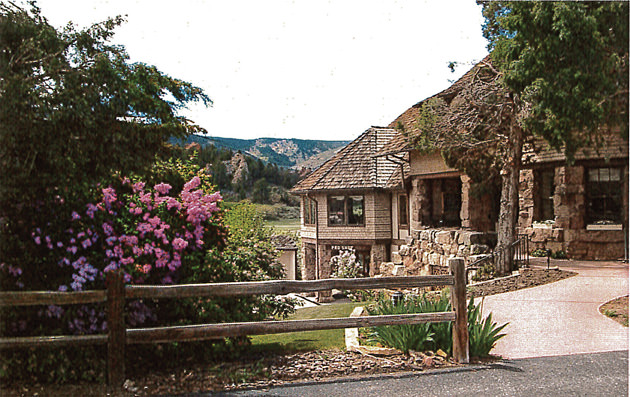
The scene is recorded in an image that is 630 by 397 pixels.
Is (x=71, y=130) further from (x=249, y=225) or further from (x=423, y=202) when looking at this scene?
(x=423, y=202)

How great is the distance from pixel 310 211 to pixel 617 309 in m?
19.5

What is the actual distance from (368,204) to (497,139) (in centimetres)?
1100

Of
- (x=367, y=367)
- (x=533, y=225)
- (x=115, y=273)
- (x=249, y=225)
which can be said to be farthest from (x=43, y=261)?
(x=533, y=225)

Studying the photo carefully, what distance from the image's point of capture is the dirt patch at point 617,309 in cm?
977

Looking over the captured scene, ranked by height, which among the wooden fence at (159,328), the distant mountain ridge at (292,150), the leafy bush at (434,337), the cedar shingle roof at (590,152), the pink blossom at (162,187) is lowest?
the leafy bush at (434,337)

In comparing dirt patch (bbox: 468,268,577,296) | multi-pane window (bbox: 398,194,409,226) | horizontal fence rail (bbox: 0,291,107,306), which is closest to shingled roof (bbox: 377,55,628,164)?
dirt patch (bbox: 468,268,577,296)

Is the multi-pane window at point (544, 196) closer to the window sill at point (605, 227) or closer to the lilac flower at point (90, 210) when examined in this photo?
the window sill at point (605, 227)

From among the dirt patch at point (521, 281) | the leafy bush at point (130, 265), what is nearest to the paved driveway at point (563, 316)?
the dirt patch at point (521, 281)

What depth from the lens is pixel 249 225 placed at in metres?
14.8

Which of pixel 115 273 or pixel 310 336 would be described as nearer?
pixel 115 273

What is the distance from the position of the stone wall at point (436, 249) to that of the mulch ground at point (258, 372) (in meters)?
10.2

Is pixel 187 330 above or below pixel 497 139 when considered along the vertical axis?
below

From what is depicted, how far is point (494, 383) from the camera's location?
19.7 feet

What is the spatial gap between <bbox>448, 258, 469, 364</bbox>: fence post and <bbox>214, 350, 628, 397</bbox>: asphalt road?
0.23m
